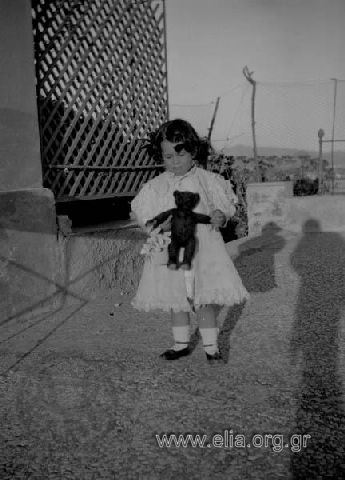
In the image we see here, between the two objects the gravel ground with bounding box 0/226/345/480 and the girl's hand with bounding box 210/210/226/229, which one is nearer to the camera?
the gravel ground with bounding box 0/226/345/480

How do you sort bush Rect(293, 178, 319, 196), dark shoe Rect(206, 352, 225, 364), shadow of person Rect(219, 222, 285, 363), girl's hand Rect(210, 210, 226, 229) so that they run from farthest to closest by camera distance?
bush Rect(293, 178, 319, 196), shadow of person Rect(219, 222, 285, 363), dark shoe Rect(206, 352, 225, 364), girl's hand Rect(210, 210, 226, 229)

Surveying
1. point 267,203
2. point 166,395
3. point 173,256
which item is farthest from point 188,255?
point 267,203

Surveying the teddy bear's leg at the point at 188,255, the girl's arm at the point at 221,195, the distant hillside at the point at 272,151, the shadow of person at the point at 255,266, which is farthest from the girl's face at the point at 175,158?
the distant hillside at the point at 272,151

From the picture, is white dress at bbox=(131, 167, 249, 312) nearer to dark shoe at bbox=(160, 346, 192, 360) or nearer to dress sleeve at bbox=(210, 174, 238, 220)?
dress sleeve at bbox=(210, 174, 238, 220)

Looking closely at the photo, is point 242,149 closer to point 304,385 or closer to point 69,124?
point 69,124

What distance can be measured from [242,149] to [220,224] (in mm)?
7243

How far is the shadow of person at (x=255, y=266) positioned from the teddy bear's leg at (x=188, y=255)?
679mm

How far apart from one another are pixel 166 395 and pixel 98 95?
382 centimetres

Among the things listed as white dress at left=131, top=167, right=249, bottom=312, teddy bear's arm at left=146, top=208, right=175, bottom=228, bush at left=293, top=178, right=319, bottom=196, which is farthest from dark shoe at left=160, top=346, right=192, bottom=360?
bush at left=293, top=178, right=319, bottom=196

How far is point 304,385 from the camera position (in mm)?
2590

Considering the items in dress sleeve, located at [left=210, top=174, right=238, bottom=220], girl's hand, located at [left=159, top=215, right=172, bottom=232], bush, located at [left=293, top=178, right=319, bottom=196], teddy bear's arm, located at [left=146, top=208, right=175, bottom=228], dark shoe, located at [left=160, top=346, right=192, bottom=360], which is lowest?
dark shoe, located at [left=160, top=346, right=192, bottom=360]

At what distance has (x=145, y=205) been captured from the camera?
10.1 feet

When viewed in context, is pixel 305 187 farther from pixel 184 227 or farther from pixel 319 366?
pixel 184 227

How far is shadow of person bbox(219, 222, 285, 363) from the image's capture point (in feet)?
12.4
